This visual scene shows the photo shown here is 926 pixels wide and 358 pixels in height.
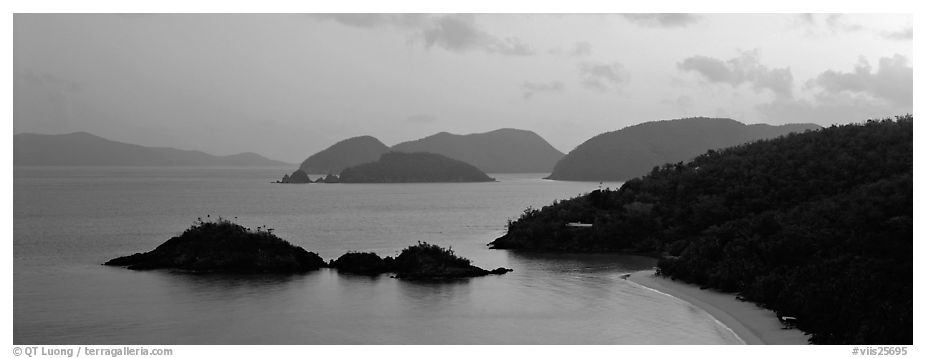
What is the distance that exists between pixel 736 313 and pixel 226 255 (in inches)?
1095

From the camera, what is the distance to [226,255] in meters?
47.4

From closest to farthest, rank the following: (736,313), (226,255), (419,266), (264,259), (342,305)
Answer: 1. (736,313)
2. (342,305)
3. (419,266)
4. (264,259)
5. (226,255)

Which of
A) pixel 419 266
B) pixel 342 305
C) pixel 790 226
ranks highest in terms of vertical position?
pixel 790 226

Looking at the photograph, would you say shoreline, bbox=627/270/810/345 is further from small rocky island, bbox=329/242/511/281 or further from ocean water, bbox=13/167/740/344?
small rocky island, bbox=329/242/511/281

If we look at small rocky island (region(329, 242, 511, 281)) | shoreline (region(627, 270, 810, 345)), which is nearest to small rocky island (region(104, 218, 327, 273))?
small rocky island (region(329, 242, 511, 281))

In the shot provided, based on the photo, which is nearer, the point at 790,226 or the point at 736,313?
the point at 736,313

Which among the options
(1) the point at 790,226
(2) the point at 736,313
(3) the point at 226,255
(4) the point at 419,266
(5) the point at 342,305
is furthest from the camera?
(3) the point at 226,255

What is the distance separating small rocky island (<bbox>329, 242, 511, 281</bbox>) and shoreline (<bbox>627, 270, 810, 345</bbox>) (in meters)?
9.10

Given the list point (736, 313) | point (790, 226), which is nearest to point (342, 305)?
point (736, 313)

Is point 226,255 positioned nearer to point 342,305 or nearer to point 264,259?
point 264,259

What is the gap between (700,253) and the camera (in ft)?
139

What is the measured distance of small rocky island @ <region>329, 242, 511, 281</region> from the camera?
44.5 metres
